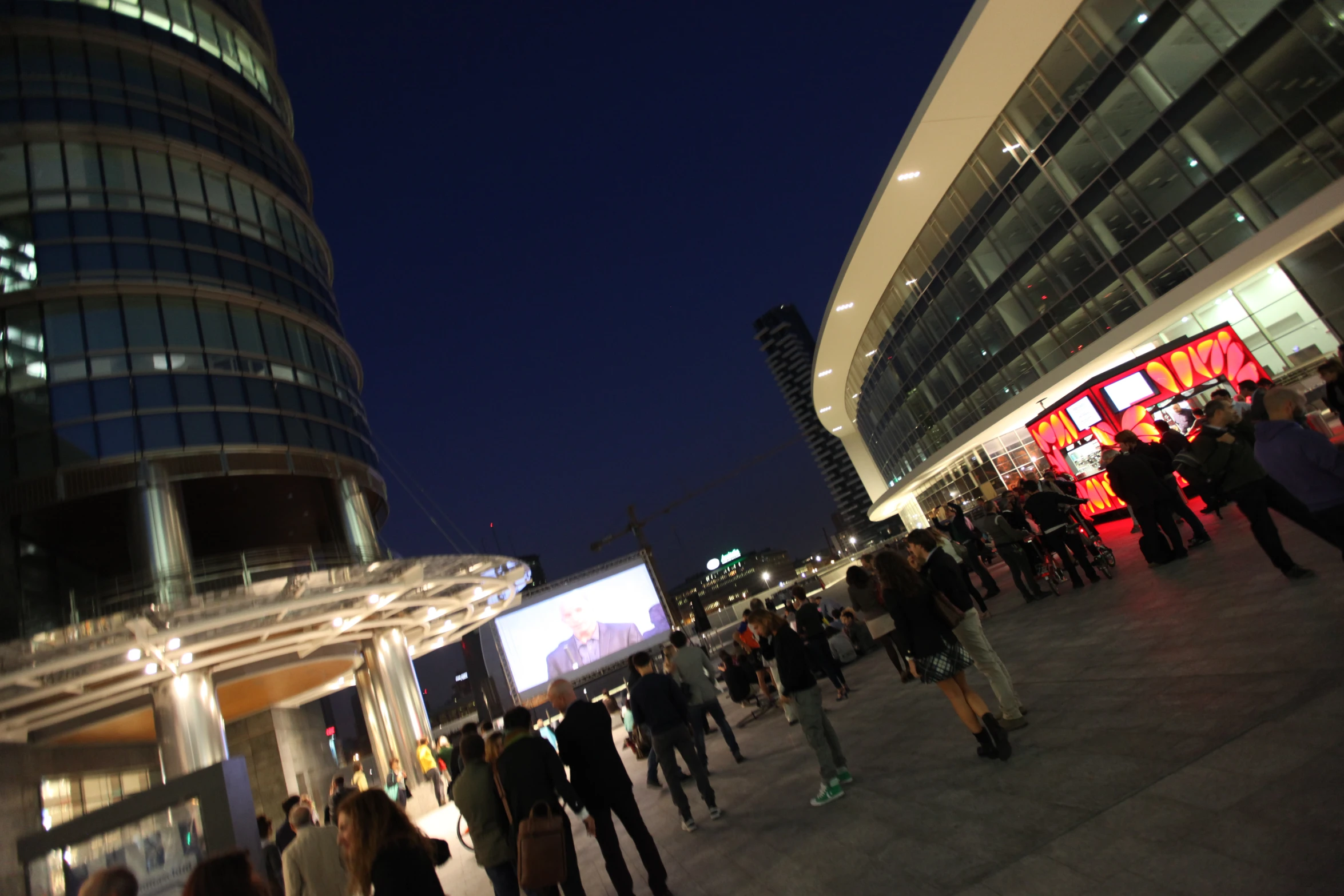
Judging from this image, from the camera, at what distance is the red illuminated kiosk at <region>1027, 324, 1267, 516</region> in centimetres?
1667

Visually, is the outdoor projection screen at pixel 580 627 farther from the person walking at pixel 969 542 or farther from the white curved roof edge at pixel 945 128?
the white curved roof edge at pixel 945 128

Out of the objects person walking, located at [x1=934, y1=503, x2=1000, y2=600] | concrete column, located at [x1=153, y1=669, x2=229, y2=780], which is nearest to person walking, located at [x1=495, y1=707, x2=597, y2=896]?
person walking, located at [x1=934, y1=503, x2=1000, y2=600]

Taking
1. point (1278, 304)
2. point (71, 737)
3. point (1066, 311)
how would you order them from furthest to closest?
1. point (1066, 311)
2. point (71, 737)
3. point (1278, 304)

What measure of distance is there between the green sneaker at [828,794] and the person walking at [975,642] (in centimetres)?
149

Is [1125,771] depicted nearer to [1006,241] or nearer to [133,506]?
[133,506]

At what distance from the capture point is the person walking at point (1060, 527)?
384 inches

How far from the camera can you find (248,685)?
81.4ft

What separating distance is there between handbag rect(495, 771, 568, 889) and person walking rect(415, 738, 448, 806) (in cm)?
1199

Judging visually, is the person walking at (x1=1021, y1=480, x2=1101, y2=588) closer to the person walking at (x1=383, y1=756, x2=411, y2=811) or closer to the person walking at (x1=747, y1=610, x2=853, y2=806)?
the person walking at (x1=747, y1=610, x2=853, y2=806)

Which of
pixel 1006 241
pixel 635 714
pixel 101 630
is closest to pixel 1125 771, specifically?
pixel 635 714

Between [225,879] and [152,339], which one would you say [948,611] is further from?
[152,339]

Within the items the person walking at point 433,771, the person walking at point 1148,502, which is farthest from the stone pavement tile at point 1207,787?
the person walking at point 433,771

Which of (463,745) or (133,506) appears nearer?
(463,745)

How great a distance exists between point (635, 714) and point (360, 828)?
3.81 metres
